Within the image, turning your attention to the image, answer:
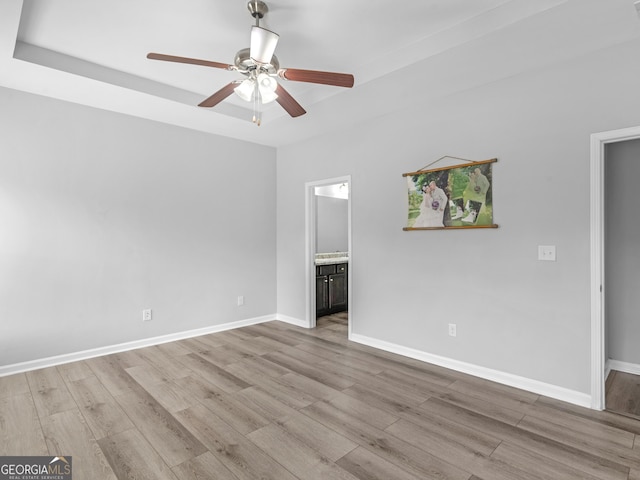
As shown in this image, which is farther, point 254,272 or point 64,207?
point 254,272

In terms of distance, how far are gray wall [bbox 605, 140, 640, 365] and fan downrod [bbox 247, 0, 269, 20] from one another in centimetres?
337

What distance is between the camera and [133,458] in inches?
82.4

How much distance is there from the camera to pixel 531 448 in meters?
2.19

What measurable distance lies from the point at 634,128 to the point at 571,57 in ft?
2.33

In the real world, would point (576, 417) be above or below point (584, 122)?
below

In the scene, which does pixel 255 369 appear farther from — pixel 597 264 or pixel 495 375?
pixel 597 264

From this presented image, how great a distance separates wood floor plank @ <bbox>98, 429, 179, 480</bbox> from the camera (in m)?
1.95

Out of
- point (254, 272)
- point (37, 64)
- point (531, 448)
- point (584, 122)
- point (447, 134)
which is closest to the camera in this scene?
point (531, 448)

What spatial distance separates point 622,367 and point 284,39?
4264 mm

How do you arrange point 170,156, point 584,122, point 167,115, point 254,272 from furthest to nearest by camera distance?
point 254,272
point 170,156
point 167,115
point 584,122

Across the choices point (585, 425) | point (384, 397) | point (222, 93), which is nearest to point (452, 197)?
point (384, 397)

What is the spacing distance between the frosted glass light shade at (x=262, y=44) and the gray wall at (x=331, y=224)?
3957mm

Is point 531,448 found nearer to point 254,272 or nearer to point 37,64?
point 254,272

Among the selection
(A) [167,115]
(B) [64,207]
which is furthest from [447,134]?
(B) [64,207]
